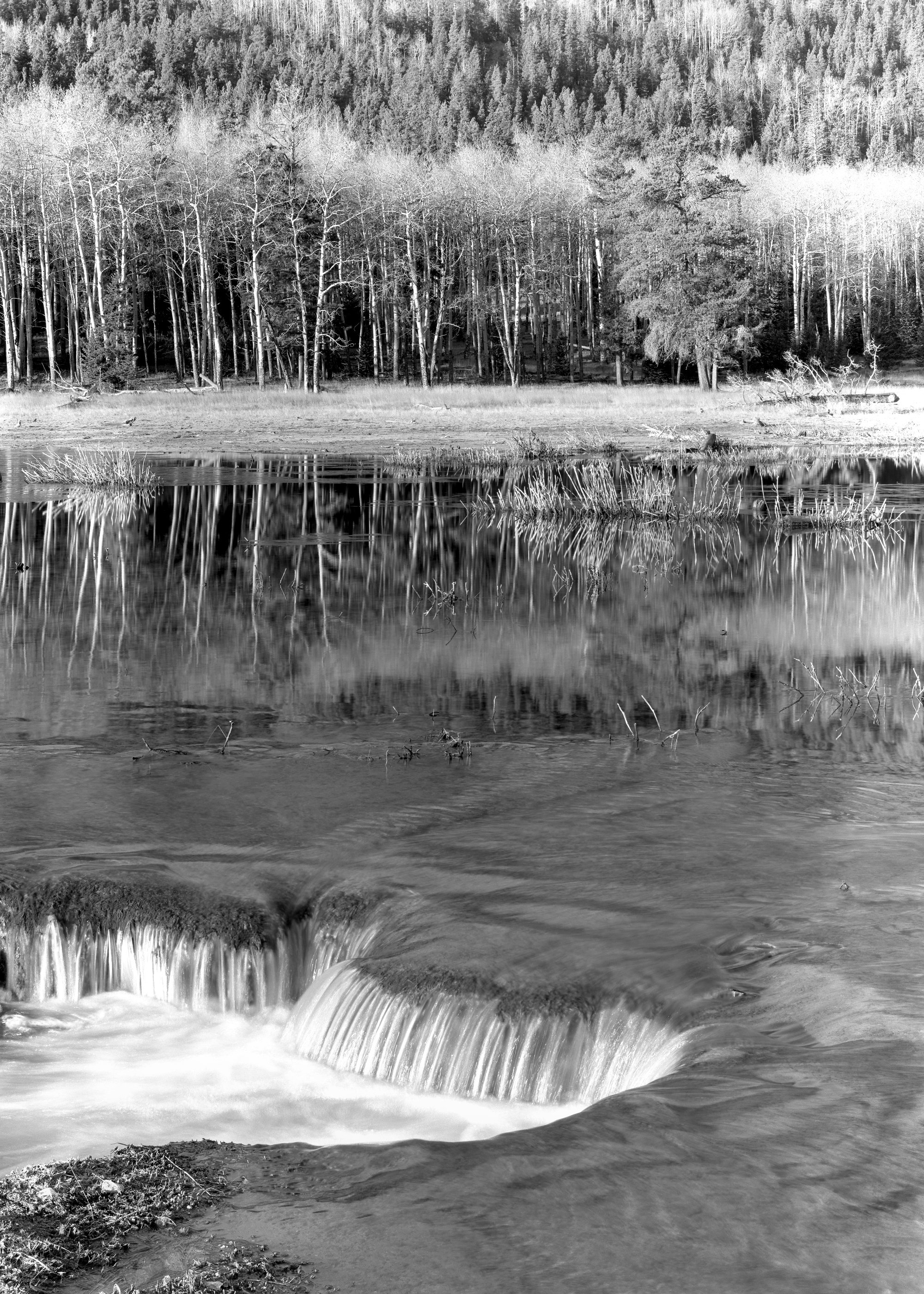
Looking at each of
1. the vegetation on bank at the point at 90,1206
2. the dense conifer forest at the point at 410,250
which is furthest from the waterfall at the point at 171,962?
the dense conifer forest at the point at 410,250

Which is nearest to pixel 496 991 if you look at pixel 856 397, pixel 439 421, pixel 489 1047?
pixel 489 1047

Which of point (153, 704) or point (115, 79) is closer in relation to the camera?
point (153, 704)

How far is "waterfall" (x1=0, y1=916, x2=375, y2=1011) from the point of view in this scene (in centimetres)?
682

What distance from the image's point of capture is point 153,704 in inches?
443

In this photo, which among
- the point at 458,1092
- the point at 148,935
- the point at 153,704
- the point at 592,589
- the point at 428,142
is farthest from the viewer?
the point at 428,142

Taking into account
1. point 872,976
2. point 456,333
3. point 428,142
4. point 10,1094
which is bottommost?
point 10,1094

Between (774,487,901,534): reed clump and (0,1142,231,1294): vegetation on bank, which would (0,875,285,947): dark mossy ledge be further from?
(774,487,901,534): reed clump

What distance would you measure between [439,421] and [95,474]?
19.2 meters

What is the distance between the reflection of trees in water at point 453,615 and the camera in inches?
460

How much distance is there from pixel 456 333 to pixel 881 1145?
85024 mm

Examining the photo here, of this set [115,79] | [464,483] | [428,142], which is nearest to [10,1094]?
[464,483]

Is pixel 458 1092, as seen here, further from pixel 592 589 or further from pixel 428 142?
pixel 428 142

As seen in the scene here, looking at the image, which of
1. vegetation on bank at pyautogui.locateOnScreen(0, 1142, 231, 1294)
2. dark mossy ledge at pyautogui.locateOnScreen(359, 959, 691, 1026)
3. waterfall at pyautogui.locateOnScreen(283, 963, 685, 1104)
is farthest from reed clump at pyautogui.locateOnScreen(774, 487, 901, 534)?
vegetation on bank at pyautogui.locateOnScreen(0, 1142, 231, 1294)

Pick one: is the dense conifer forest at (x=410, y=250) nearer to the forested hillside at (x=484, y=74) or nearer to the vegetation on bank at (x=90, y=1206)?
the forested hillside at (x=484, y=74)
